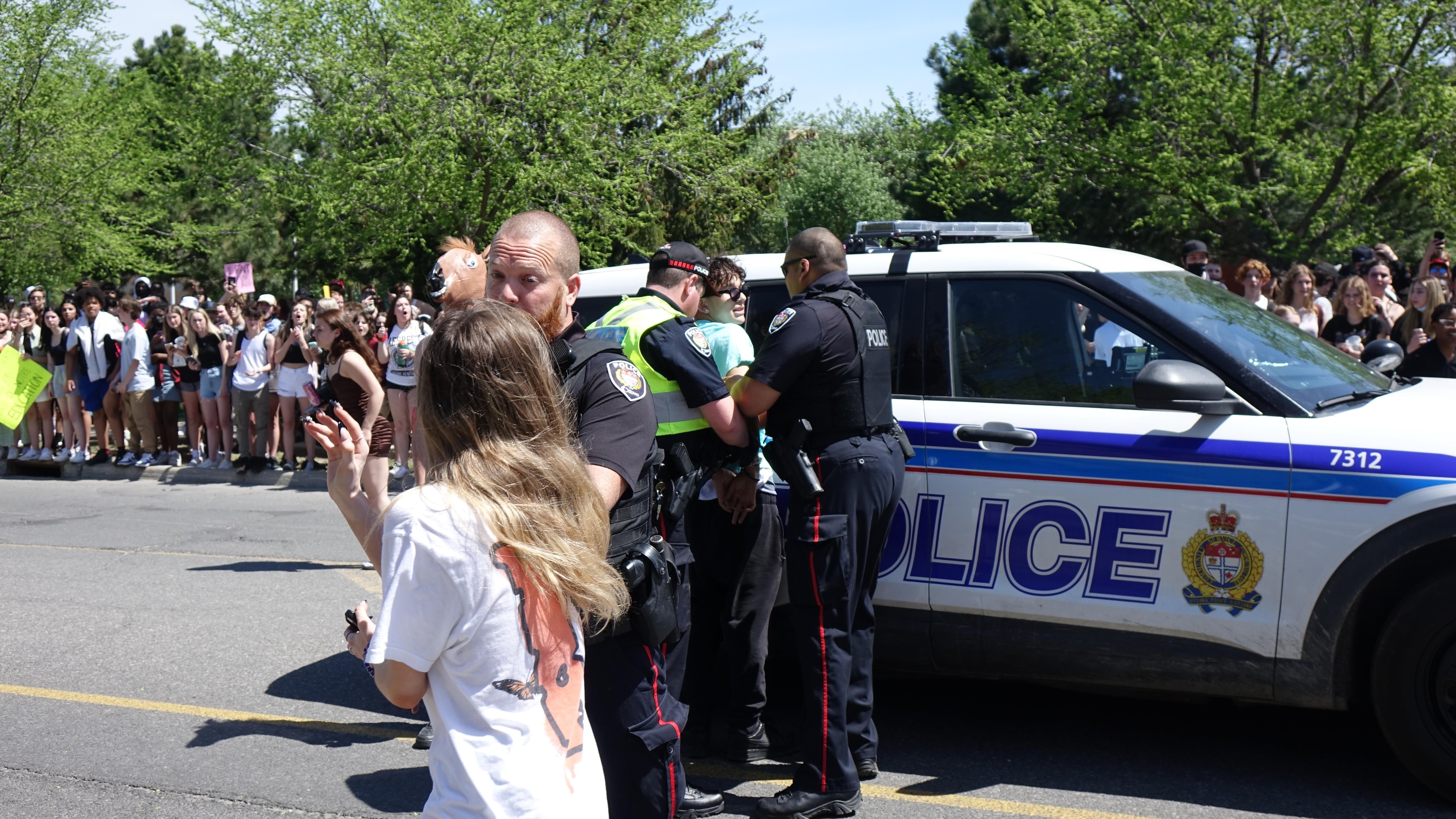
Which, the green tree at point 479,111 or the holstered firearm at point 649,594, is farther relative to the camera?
the green tree at point 479,111

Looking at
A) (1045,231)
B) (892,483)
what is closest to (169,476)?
(892,483)

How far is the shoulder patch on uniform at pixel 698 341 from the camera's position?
3732 millimetres

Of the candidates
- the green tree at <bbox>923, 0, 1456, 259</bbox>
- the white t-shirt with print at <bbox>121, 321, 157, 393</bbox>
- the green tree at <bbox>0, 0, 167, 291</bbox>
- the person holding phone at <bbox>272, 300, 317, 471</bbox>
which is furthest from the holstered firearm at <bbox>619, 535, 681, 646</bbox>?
the green tree at <bbox>0, 0, 167, 291</bbox>

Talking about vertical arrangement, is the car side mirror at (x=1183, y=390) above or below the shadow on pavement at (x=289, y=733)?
above

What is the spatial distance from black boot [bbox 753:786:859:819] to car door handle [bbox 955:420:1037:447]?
1.30 meters

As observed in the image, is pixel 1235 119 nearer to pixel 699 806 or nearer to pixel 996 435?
pixel 996 435

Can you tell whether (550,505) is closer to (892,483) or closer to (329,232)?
(892,483)

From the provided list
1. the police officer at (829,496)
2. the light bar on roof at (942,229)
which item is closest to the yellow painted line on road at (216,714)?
the police officer at (829,496)

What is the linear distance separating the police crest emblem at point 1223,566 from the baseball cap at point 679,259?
6.35 feet

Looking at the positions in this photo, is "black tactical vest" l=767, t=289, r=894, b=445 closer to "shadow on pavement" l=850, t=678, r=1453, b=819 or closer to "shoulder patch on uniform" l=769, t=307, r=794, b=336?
"shoulder patch on uniform" l=769, t=307, r=794, b=336

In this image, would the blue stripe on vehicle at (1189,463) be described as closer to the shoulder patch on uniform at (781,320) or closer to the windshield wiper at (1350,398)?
the windshield wiper at (1350,398)

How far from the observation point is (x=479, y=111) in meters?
18.2

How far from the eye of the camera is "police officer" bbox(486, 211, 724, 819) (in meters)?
2.77

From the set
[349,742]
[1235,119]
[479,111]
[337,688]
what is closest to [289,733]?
[349,742]
